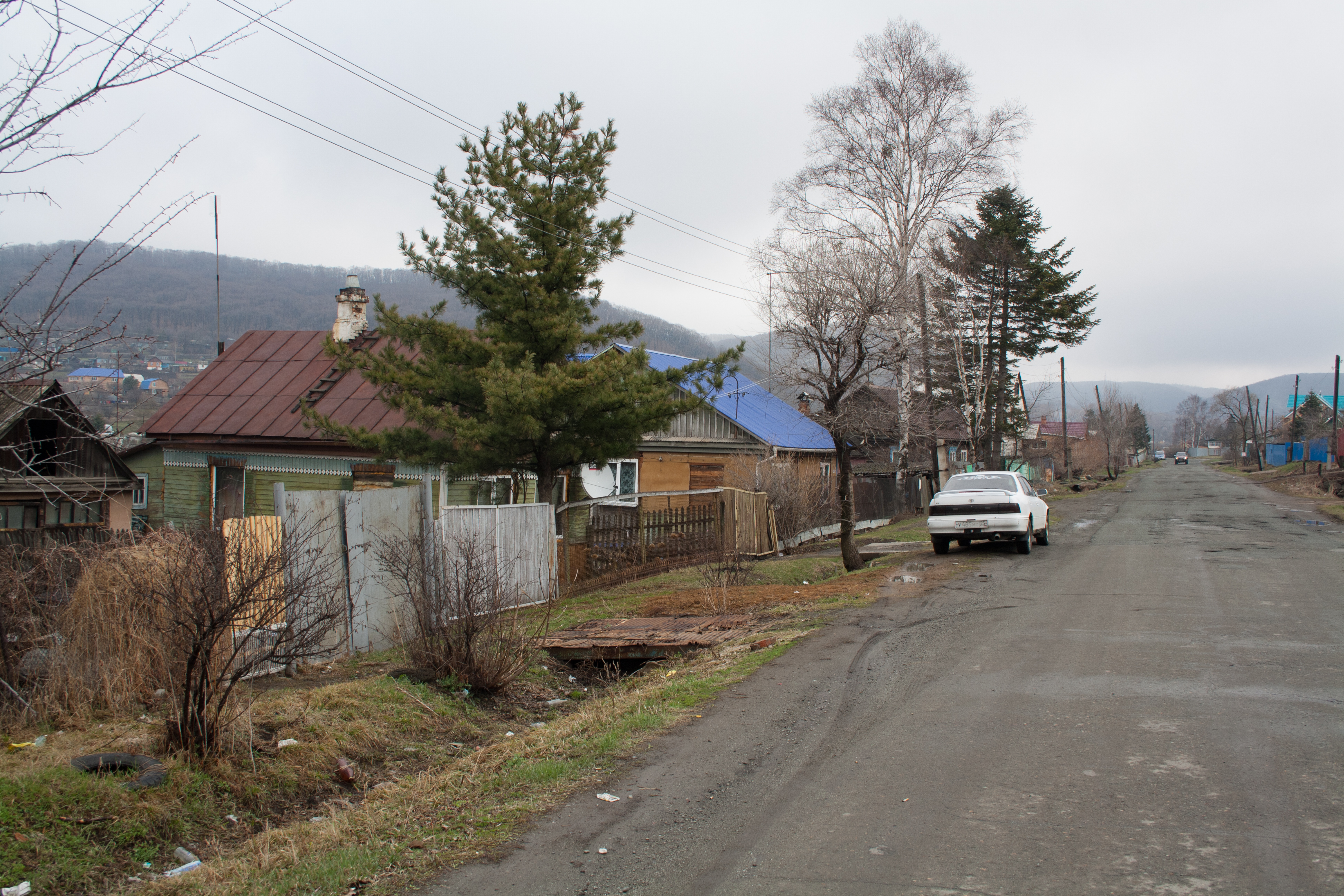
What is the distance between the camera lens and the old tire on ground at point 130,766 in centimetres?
505

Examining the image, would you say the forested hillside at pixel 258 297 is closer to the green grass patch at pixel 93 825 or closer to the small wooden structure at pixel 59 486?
the small wooden structure at pixel 59 486

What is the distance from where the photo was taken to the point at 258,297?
179 feet

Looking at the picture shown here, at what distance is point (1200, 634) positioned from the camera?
891 cm

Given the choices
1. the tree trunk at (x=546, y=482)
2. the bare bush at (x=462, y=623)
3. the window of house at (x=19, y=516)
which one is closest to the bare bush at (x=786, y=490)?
the tree trunk at (x=546, y=482)

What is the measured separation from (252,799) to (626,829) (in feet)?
8.19

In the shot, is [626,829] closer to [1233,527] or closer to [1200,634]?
[1200,634]

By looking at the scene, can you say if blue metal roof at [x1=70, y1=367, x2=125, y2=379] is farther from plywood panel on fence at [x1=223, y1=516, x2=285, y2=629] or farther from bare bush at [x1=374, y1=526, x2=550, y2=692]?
bare bush at [x1=374, y1=526, x2=550, y2=692]

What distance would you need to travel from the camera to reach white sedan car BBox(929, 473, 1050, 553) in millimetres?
16188

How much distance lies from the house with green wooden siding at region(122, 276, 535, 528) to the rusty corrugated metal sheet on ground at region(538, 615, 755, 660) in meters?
6.92

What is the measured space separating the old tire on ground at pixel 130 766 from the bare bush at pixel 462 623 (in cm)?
266

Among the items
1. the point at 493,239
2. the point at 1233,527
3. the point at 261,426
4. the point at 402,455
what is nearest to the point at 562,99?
the point at 493,239

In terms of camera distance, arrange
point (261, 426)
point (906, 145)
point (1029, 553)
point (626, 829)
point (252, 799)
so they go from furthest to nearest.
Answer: point (906, 145) → point (261, 426) → point (1029, 553) → point (252, 799) → point (626, 829)

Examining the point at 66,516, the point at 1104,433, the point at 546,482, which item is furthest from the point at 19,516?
the point at 1104,433

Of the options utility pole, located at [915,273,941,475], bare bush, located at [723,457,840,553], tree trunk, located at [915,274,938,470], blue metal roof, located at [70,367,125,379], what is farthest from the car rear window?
blue metal roof, located at [70,367,125,379]
